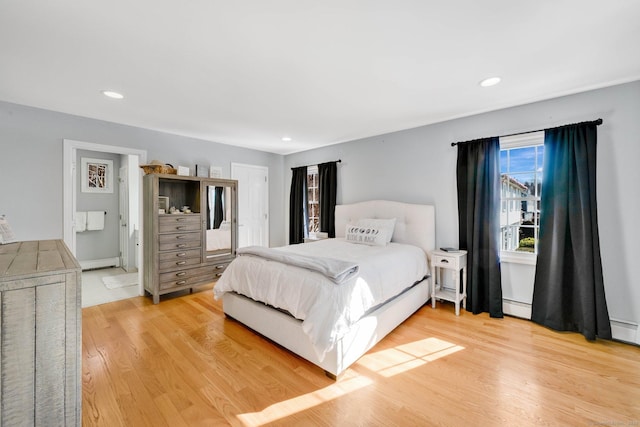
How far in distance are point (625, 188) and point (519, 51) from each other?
65.5 inches

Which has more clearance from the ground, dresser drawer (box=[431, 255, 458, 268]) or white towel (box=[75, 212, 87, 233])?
white towel (box=[75, 212, 87, 233])

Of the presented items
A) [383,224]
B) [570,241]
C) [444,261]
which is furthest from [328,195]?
[570,241]

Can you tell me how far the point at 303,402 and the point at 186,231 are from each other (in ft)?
9.29

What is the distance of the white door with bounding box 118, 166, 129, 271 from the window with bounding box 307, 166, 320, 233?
11.7 feet

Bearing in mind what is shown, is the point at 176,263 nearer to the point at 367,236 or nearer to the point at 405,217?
the point at 367,236

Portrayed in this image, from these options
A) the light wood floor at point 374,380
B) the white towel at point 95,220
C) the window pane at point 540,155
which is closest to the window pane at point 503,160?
the window pane at point 540,155

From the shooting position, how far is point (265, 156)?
5348mm

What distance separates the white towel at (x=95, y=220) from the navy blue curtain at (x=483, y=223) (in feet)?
20.9

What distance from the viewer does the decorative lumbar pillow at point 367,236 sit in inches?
137

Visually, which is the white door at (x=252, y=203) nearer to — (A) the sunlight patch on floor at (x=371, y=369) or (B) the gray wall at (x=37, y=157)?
(B) the gray wall at (x=37, y=157)

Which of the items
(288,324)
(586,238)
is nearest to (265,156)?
(288,324)

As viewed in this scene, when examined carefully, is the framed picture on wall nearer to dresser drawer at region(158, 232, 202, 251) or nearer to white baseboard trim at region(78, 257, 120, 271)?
white baseboard trim at region(78, 257, 120, 271)

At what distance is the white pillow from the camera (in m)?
3.57

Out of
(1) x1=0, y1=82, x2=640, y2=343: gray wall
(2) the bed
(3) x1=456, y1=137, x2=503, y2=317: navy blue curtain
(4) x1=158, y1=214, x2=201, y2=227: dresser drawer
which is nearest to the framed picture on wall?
(1) x1=0, y1=82, x2=640, y2=343: gray wall
